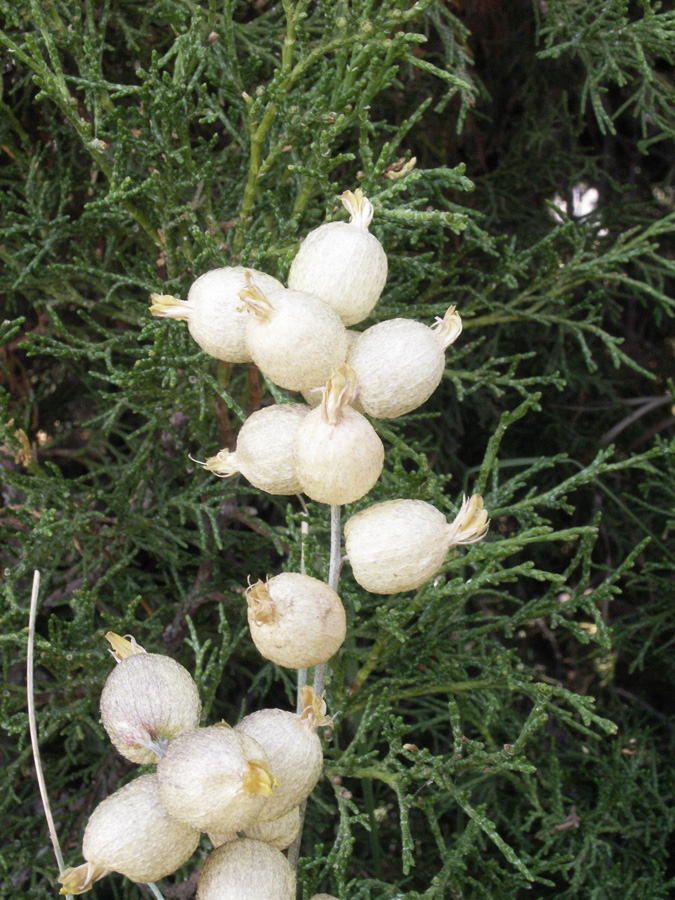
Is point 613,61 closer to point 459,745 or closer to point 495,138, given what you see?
point 495,138

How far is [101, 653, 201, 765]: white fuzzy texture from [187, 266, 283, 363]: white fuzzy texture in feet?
1.28

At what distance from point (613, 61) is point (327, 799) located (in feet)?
5.41

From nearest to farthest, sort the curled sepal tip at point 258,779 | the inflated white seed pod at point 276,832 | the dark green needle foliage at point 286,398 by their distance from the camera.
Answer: the curled sepal tip at point 258,779 < the inflated white seed pod at point 276,832 < the dark green needle foliage at point 286,398

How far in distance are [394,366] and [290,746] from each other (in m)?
0.44

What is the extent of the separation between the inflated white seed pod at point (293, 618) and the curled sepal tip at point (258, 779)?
0.12 m

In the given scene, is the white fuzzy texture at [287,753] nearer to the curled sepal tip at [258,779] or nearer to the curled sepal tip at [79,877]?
the curled sepal tip at [258,779]

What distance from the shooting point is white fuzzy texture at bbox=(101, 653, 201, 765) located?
35.8 inches

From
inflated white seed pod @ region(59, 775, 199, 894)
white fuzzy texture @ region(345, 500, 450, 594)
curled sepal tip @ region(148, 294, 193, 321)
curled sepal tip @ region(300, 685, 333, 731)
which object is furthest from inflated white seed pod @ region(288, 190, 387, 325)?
inflated white seed pod @ region(59, 775, 199, 894)

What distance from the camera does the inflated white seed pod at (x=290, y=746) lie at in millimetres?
879

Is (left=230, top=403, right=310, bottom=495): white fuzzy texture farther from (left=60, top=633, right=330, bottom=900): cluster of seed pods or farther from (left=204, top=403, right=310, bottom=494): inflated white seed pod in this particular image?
(left=60, top=633, right=330, bottom=900): cluster of seed pods

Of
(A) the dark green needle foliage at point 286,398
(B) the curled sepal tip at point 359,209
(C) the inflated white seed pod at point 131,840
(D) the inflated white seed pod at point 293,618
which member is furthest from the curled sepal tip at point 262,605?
(B) the curled sepal tip at point 359,209

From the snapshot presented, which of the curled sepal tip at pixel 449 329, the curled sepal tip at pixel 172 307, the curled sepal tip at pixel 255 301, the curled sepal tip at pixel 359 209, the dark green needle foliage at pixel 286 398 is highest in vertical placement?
the curled sepal tip at pixel 359 209

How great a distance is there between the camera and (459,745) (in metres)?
1.19

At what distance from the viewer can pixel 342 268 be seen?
3.10 ft
